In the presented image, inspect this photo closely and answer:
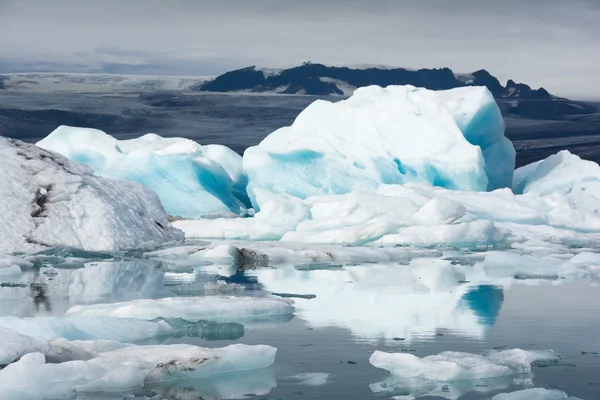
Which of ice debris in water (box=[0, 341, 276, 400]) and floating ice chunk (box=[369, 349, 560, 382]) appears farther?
floating ice chunk (box=[369, 349, 560, 382])

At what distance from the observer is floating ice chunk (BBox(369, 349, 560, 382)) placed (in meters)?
4.88

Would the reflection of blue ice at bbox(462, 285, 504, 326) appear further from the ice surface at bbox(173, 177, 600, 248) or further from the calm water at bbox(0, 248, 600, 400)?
the ice surface at bbox(173, 177, 600, 248)

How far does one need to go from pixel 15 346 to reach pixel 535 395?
2422 millimetres

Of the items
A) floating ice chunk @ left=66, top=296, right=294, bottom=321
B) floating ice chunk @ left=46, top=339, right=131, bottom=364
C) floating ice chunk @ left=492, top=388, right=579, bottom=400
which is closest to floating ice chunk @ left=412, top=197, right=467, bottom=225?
floating ice chunk @ left=66, top=296, right=294, bottom=321

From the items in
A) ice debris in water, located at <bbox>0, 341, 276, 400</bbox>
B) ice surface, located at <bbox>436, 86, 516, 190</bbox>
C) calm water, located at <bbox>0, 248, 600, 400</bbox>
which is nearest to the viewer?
ice debris in water, located at <bbox>0, 341, 276, 400</bbox>

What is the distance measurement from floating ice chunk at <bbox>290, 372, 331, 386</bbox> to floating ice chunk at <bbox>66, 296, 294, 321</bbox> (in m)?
1.74

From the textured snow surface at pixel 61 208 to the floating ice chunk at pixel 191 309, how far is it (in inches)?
188

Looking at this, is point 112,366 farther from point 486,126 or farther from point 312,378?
point 486,126

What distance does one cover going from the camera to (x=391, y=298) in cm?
820

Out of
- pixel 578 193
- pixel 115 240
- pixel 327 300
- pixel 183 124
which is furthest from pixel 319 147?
pixel 183 124

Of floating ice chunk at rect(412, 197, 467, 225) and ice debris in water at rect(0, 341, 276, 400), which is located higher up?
ice debris in water at rect(0, 341, 276, 400)

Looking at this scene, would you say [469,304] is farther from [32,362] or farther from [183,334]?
[32,362]

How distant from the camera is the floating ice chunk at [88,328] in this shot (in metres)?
5.40

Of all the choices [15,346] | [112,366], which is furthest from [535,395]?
[15,346]
